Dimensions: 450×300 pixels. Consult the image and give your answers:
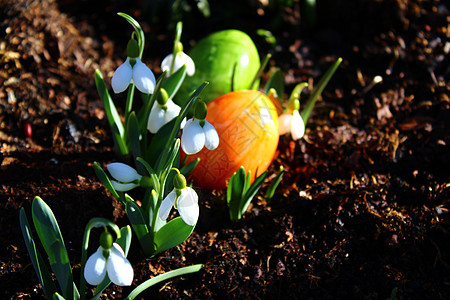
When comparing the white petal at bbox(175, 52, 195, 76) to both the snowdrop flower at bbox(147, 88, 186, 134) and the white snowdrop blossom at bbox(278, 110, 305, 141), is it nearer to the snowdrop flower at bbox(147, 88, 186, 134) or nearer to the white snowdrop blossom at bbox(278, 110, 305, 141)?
the snowdrop flower at bbox(147, 88, 186, 134)

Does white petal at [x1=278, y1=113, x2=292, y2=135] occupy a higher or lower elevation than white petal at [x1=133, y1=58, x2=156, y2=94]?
lower

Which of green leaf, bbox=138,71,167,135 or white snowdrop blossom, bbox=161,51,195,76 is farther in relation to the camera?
white snowdrop blossom, bbox=161,51,195,76

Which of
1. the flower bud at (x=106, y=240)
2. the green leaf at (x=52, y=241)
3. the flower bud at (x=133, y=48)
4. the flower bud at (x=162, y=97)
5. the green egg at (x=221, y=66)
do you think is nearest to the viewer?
the flower bud at (x=106, y=240)

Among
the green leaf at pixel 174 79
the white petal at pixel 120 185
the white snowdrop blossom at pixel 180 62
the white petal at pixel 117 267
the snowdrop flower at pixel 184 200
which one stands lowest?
the white petal at pixel 120 185

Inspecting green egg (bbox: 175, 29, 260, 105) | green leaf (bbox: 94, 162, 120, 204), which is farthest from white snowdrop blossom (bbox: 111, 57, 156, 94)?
green egg (bbox: 175, 29, 260, 105)

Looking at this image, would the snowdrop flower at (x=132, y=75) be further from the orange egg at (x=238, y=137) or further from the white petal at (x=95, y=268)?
the white petal at (x=95, y=268)

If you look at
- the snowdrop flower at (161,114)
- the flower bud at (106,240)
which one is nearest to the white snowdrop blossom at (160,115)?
the snowdrop flower at (161,114)

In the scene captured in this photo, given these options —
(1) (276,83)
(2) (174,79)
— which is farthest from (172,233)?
(1) (276,83)
